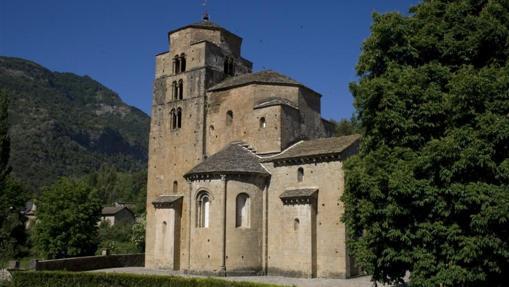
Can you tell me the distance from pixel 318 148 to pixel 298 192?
281cm

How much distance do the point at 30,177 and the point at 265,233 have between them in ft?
374

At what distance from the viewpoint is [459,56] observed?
16.1m

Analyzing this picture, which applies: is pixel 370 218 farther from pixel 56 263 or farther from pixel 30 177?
pixel 30 177

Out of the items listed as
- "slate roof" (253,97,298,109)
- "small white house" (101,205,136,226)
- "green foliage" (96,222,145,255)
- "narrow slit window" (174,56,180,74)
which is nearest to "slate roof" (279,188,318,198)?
"slate roof" (253,97,298,109)

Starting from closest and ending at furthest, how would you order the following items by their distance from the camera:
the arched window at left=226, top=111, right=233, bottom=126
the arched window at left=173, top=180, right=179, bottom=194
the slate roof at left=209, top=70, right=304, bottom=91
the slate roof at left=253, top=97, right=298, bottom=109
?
the slate roof at left=253, top=97, right=298, bottom=109
the slate roof at left=209, top=70, right=304, bottom=91
the arched window at left=226, top=111, right=233, bottom=126
the arched window at left=173, top=180, right=179, bottom=194

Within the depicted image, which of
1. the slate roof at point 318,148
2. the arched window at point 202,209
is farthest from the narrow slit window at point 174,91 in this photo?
the slate roof at point 318,148

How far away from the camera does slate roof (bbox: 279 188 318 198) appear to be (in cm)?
2700

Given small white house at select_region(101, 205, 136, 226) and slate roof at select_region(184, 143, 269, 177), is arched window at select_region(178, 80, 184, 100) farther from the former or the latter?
small white house at select_region(101, 205, 136, 226)

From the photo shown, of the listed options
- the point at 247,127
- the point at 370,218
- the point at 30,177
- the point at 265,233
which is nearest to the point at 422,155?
the point at 370,218

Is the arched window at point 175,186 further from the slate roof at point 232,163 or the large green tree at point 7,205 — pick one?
the large green tree at point 7,205

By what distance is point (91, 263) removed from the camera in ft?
112

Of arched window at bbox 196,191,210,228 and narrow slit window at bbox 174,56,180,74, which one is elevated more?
narrow slit window at bbox 174,56,180,74

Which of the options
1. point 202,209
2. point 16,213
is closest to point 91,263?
point 202,209

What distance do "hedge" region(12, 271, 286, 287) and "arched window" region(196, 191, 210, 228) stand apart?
629 cm
